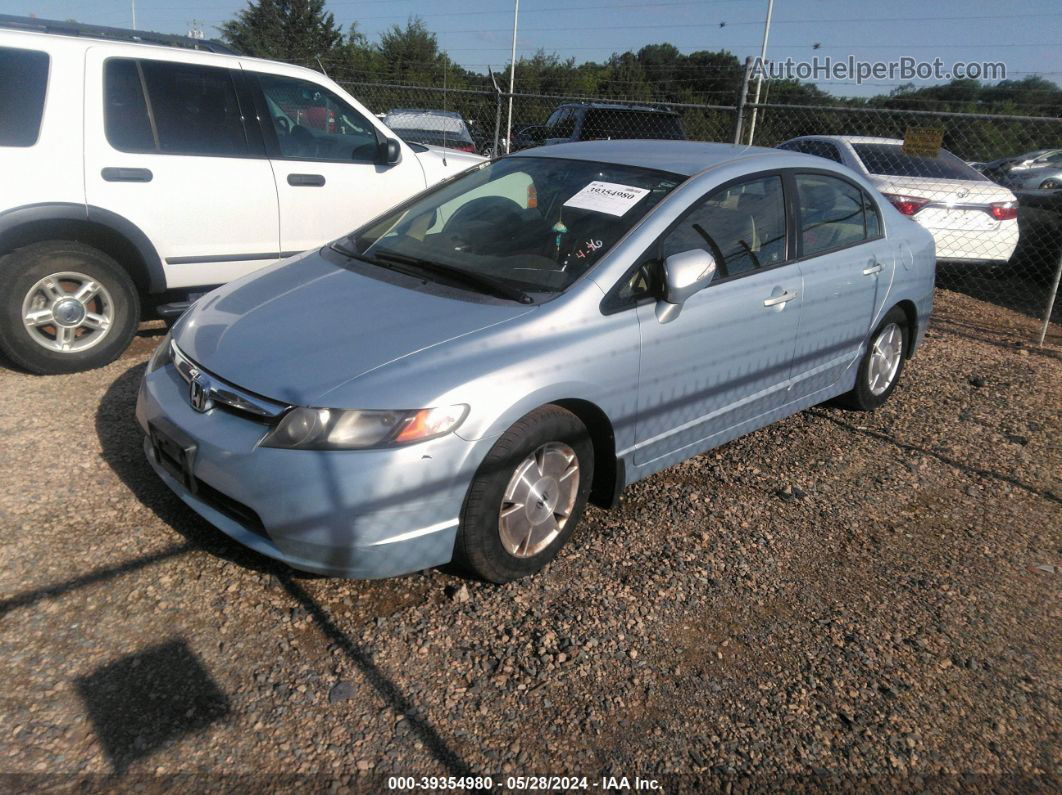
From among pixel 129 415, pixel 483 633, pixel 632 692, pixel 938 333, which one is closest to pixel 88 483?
pixel 129 415

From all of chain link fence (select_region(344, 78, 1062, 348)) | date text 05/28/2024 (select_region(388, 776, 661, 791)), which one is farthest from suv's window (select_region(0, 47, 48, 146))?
chain link fence (select_region(344, 78, 1062, 348))

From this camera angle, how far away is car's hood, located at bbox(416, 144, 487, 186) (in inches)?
256

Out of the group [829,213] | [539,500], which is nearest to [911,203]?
[829,213]

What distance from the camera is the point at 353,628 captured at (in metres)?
2.97

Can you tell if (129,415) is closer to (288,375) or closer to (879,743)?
(288,375)

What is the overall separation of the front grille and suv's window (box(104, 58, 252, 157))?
297 cm

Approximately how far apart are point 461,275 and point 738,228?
137 cm

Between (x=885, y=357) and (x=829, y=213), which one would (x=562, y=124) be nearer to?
(x=885, y=357)

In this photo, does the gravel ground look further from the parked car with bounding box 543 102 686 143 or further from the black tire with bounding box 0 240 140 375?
the parked car with bounding box 543 102 686 143

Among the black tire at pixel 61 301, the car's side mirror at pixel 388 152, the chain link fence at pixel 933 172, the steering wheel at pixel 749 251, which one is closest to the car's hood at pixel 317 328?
the steering wheel at pixel 749 251

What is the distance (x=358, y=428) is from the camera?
9.09 ft

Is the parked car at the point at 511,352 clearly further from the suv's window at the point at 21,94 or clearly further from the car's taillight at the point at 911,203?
the car's taillight at the point at 911,203

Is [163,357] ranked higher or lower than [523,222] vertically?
lower

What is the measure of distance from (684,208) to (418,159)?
3387mm
